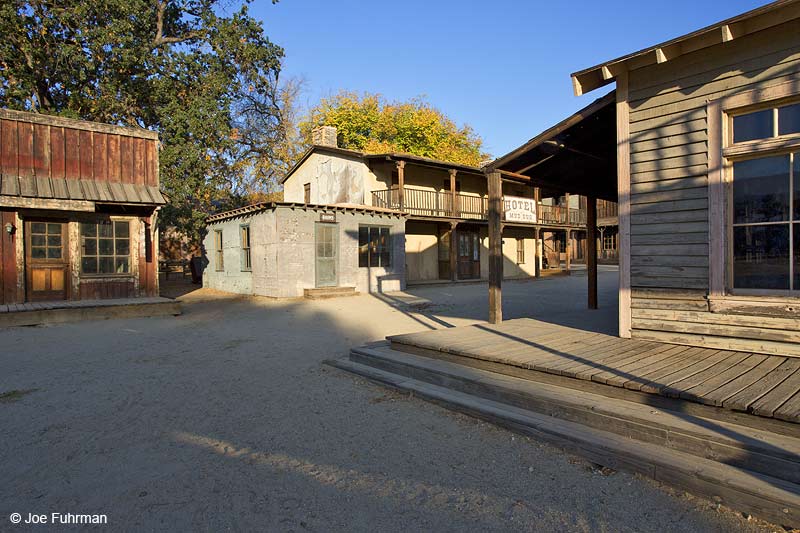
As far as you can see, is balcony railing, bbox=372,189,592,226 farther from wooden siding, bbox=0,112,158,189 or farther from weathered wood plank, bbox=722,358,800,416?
weathered wood plank, bbox=722,358,800,416

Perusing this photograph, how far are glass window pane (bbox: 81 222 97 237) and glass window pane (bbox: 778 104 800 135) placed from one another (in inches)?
538

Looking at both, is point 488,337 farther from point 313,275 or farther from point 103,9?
point 103,9

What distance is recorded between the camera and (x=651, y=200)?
5340 mm

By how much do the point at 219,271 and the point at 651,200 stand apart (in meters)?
17.2

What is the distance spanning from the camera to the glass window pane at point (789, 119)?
435cm

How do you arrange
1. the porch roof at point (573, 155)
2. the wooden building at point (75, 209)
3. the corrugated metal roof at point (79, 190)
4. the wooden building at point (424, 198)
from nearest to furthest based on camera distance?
the porch roof at point (573, 155), the corrugated metal roof at point (79, 190), the wooden building at point (75, 209), the wooden building at point (424, 198)

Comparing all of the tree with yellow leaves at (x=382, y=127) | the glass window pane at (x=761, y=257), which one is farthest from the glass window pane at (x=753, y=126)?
the tree with yellow leaves at (x=382, y=127)

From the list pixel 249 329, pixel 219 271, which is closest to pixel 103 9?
pixel 219 271

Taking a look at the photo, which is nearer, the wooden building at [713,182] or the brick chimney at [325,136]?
the wooden building at [713,182]

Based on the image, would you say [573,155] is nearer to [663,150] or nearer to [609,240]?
[663,150]

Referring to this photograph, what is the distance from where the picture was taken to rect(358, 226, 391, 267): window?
685 inches

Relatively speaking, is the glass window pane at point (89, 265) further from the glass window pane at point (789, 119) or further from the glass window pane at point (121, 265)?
the glass window pane at point (789, 119)

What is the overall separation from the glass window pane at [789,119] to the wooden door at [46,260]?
45.6ft

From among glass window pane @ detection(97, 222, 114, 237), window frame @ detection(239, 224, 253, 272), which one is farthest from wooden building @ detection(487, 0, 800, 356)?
window frame @ detection(239, 224, 253, 272)
